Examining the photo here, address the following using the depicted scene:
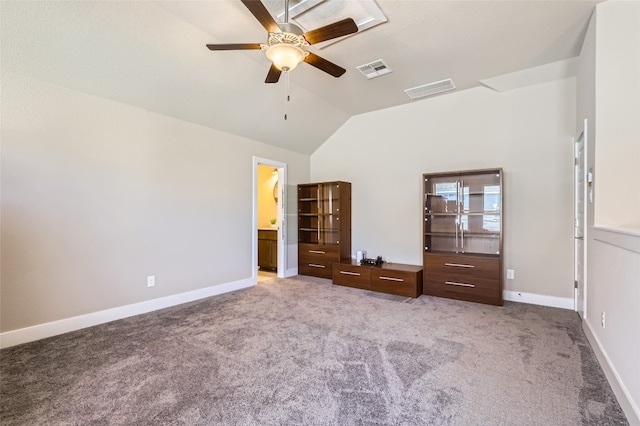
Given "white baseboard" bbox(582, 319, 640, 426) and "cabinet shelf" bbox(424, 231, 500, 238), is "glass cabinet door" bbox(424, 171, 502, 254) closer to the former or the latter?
"cabinet shelf" bbox(424, 231, 500, 238)

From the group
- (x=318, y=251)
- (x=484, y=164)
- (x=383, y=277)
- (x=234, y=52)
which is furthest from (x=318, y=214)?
(x=234, y=52)

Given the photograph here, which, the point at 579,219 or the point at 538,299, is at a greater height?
the point at 579,219

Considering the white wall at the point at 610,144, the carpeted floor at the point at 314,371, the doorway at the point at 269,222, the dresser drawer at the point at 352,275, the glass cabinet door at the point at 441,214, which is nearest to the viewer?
the carpeted floor at the point at 314,371

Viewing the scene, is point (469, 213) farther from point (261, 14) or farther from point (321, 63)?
point (261, 14)

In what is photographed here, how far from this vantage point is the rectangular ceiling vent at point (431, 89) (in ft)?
13.1

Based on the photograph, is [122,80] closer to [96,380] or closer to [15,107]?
[15,107]

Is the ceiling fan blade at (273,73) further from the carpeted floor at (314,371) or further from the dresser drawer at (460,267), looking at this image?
the dresser drawer at (460,267)

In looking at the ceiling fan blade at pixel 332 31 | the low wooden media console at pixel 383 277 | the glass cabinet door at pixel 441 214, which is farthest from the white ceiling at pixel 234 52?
the low wooden media console at pixel 383 277

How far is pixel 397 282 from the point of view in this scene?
165 inches

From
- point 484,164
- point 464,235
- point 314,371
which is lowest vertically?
point 314,371

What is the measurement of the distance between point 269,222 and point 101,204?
11.9ft

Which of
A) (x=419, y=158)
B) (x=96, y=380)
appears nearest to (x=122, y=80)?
(x=96, y=380)

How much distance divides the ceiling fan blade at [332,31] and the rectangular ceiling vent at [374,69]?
1.46 m

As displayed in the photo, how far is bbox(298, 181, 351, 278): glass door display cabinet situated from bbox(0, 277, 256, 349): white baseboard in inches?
65.5
